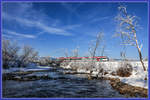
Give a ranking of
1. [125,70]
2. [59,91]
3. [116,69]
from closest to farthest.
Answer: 1. [59,91]
2. [125,70]
3. [116,69]

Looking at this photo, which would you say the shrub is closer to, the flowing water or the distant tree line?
the flowing water

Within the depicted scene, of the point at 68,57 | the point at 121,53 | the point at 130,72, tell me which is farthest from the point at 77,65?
the point at 130,72

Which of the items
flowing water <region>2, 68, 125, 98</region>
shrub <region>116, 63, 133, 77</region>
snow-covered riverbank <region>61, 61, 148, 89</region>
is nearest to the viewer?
flowing water <region>2, 68, 125, 98</region>

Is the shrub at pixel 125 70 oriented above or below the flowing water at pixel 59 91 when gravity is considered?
above

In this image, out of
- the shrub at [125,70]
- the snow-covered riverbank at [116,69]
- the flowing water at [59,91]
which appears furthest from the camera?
the shrub at [125,70]

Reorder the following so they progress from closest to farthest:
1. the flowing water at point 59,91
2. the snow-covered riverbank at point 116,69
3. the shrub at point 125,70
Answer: the flowing water at point 59,91
the snow-covered riverbank at point 116,69
the shrub at point 125,70

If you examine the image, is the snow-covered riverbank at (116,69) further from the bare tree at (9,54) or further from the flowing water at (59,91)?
the bare tree at (9,54)

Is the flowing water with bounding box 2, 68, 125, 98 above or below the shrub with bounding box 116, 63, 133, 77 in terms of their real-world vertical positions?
below

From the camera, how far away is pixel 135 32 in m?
16.0

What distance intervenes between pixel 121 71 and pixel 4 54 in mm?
36549

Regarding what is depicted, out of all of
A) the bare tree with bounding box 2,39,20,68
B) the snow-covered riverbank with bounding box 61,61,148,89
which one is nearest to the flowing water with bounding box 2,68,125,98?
the snow-covered riverbank with bounding box 61,61,148,89

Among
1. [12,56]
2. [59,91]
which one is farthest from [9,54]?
[59,91]

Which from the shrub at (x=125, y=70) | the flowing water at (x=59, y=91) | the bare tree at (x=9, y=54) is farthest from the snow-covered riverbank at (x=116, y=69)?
the bare tree at (x=9, y=54)

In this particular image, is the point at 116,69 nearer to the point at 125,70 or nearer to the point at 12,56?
the point at 125,70
